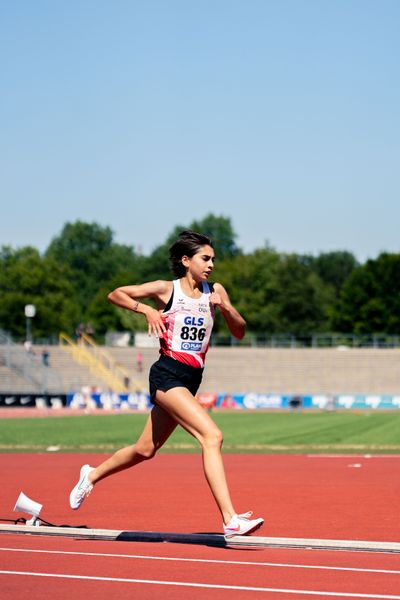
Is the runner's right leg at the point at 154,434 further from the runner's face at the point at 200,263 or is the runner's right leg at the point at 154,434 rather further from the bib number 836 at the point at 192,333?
the runner's face at the point at 200,263

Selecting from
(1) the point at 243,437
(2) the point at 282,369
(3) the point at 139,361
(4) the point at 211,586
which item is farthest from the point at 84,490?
(2) the point at 282,369

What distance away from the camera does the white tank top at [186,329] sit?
28.1 feet

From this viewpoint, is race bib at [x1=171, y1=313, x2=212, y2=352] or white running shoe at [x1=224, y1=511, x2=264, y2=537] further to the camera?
race bib at [x1=171, y1=313, x2=212, y2=352]

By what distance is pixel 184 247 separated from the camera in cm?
884

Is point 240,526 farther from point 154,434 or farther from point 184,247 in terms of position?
point 184,247

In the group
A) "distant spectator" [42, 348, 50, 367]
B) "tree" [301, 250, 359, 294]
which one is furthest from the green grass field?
"tree" [301, 250, 359, 294]

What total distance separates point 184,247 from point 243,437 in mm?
19894

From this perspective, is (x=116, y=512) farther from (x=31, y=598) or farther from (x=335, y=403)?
(x=335, y=403)

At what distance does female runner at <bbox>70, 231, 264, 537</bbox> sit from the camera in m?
8.27

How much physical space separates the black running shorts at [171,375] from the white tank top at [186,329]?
41 millimetres

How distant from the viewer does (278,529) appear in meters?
9.75

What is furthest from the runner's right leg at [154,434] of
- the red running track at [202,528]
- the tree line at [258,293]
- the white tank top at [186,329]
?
the tree line at [258,293]

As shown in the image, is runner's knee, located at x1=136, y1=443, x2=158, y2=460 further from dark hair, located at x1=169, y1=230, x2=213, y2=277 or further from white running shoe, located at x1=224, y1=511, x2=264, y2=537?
dark hair, located at x1=169, y1=230, x2=213, y2=277

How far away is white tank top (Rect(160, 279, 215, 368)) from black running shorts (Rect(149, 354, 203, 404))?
0.04 m
